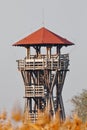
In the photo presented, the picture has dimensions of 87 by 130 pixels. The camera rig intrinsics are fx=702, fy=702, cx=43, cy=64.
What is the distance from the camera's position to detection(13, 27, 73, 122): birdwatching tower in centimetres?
3756

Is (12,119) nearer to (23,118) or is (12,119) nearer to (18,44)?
(23,118)

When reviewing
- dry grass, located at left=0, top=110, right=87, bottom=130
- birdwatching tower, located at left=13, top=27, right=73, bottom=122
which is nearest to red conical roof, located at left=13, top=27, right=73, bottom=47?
birdwatching tower, located at left=13, top=27, right=73, bottom=122

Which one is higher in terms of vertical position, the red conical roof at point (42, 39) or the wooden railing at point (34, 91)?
the red conical roof at point (42, 39)

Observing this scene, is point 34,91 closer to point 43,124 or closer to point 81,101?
point 81,101

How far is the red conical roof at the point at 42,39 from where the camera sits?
128ft

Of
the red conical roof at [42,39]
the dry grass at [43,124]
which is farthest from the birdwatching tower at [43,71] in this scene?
the dry grass at [43,124]

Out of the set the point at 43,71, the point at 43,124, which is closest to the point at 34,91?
the point at 43,71

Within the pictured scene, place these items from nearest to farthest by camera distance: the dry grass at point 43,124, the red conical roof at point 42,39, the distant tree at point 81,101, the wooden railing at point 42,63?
the dry grass at point 43,124 < the distant tree at point 81,101 < the wooden railing at point 42,63 < the red conical roof at point 42,39

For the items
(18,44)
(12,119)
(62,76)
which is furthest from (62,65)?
(12,119)

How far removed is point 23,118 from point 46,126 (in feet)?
0.88

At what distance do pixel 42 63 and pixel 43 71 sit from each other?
58 centimetres

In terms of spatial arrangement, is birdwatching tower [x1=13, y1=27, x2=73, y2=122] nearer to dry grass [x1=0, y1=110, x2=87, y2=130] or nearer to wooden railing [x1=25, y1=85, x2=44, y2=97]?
wooden railing [x1=25, y1=85, x2=44, y2=97]

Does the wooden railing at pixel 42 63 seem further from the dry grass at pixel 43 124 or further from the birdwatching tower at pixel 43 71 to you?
the dry grass at pixel 43 124

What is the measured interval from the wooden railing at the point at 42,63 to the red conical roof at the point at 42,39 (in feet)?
2.77
